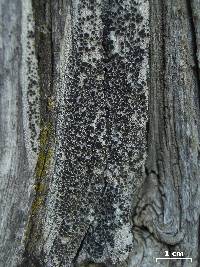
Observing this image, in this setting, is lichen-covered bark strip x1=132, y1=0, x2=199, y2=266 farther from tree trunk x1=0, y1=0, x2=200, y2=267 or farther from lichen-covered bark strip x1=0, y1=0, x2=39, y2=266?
lichen-covered bark strip x1=0, y1=0, x2=39, y2=266

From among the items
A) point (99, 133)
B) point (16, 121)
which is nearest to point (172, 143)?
point (99, 133)

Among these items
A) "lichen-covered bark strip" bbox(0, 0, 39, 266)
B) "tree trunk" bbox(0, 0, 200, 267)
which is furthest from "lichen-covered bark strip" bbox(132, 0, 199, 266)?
"lichen-covered bark strip" bbox(0, 0, 39, 266)

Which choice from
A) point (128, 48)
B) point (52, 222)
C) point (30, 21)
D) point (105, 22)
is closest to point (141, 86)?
point (128, 48)

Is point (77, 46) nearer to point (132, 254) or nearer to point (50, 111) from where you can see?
point (50, 111)

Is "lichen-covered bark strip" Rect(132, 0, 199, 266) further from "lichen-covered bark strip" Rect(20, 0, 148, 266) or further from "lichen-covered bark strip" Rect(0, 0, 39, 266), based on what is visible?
"lichen-covered bark strip" Rect(0, 0, 39, 266)

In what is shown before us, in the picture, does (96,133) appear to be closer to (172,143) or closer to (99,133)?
(99,133)

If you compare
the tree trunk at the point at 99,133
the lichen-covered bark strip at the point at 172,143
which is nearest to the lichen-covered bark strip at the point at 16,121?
the tree trunk at the point at 99,133

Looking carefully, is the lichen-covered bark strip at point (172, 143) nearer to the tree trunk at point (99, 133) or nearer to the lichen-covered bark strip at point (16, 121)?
the tree trunk at point (99, 133)
